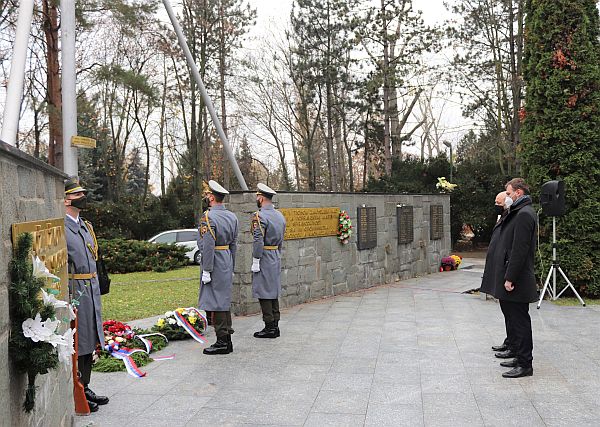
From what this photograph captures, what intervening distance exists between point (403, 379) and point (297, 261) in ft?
15.8

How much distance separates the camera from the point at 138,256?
64.4 feet

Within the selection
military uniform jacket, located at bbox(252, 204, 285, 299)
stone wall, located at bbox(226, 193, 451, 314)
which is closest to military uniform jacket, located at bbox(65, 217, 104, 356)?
military uniform jacket, located at bbox(252, 204, 285, 299)

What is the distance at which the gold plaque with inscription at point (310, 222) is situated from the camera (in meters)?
9.91

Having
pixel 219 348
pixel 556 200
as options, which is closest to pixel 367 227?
pixel 556 200

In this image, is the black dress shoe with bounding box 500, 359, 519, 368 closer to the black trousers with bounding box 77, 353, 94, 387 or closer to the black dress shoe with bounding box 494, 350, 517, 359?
the black dress shoe with bounding box 494, 350, 517, 359

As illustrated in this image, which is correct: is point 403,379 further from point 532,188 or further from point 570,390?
point 532,188

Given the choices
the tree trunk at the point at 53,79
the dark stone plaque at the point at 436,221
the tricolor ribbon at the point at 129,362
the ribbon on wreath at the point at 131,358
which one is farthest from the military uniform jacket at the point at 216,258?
the tree trunk at the point at 53,79

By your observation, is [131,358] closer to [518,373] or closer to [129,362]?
[129,362]

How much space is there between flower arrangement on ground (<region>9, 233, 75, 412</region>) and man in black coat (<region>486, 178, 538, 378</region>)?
436cm

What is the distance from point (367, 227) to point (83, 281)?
841 centimetres

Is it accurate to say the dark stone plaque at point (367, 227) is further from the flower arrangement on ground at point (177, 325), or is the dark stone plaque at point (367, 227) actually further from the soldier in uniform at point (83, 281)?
the soldier in uniform at point (83, 281)

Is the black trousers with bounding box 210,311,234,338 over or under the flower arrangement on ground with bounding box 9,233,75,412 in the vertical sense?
under

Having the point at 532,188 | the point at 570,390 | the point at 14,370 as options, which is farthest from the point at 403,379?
the point at 532,188

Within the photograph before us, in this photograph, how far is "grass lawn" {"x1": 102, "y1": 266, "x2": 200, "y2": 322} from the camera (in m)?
10.3
